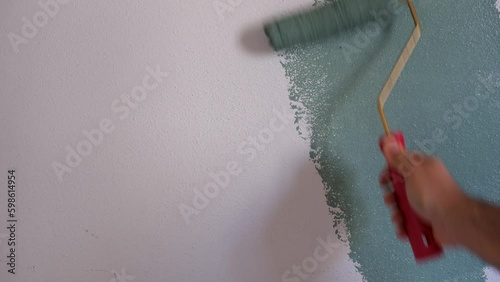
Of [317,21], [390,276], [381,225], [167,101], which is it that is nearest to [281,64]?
[317,21]

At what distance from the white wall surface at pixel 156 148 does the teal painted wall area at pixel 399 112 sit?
0.05m

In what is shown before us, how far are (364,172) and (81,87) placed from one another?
65 cm

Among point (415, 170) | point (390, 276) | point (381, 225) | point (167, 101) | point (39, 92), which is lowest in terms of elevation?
point (390, 276)

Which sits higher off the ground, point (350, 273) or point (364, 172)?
point (364, 172)

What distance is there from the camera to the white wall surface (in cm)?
87

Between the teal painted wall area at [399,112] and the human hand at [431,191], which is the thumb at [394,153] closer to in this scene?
the human hand at [431,191]

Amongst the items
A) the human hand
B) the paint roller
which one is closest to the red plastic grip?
the human hand

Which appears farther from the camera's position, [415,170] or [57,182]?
[57,182]

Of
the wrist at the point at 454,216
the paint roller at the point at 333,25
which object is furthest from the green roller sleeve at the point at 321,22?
the wrist at the point at 454,216

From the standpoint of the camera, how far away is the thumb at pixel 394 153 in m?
0.70

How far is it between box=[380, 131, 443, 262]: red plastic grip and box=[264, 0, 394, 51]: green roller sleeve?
12.1 inches

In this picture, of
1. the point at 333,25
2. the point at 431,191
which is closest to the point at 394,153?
the point at 431,191

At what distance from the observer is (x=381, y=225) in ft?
2.86

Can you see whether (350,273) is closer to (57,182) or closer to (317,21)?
(317,21)
